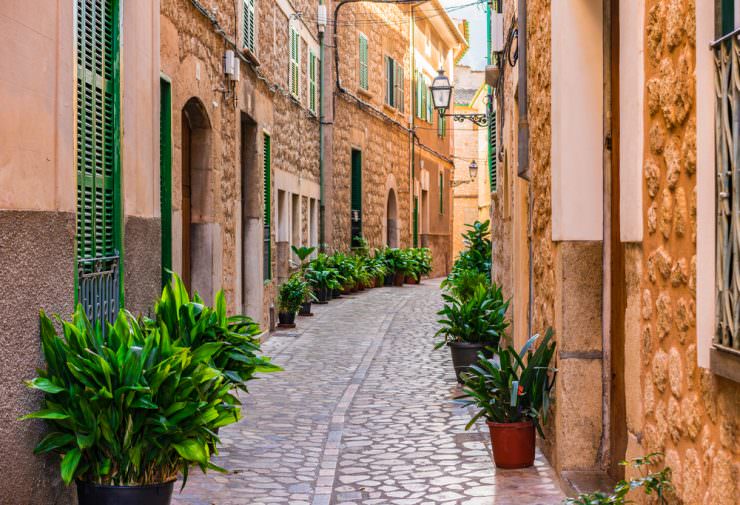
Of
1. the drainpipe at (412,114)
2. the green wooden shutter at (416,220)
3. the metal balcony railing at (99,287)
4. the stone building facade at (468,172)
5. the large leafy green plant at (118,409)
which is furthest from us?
the stone building facade at (468,172)

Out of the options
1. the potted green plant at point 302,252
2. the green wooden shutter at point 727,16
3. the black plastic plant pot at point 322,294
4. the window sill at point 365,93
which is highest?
the window sill at point 365,93

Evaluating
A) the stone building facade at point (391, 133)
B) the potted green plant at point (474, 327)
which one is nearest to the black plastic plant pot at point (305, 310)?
the stone building facade at point (391, 133)

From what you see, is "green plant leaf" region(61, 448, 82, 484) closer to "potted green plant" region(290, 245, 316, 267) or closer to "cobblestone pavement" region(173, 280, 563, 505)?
"cobblestone pavement" region(173, 280, 563, 505)

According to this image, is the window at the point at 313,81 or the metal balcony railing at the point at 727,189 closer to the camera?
the metal balcony railing at the point at 727,189

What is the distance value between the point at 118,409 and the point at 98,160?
1853mm

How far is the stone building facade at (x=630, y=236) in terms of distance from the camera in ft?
10.3

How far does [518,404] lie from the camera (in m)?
6.07

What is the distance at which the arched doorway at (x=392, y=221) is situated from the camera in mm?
26812

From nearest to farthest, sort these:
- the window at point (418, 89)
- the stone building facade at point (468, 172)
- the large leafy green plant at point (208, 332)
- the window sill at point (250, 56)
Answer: the large leafy green plant at point (208, 332) → the window sill at point (250, 56) → the window at point (418, 89) → the stone building facade at point (468, 172)

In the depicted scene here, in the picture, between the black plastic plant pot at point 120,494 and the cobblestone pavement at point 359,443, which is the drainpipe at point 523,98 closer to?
the cobblestone pavement at point 359,443

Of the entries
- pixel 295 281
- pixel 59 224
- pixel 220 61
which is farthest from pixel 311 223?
pixel 59 224

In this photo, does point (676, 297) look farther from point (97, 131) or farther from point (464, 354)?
point (464, 354)

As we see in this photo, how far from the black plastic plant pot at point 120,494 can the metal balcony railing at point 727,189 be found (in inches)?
104

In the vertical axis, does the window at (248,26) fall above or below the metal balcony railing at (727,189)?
above
